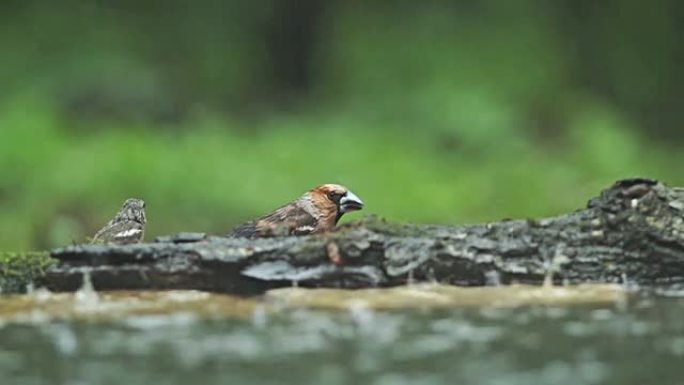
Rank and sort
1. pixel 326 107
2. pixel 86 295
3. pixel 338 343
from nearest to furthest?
1. pixel 338 343
2. pixel 86 295
3. pixel 326 107

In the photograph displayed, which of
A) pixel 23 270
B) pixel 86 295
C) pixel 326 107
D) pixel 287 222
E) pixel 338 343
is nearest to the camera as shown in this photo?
pixel 338 343

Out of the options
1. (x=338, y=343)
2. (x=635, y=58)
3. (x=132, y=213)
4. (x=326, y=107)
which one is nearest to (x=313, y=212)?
(x=132, y=213)

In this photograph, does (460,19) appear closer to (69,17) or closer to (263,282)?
(69,17)

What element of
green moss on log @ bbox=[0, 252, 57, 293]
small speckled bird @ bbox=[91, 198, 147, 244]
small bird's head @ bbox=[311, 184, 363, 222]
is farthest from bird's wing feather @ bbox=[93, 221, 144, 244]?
green moss on log @ bbox=[0, 252, 57, 293]

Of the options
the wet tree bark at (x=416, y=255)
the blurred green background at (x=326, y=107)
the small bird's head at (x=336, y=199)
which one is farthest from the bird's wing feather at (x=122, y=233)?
the blurred green background at (x=326, y=107)

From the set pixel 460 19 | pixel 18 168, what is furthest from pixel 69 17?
pixel 460 19

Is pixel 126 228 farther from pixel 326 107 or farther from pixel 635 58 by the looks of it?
pixel 635 58

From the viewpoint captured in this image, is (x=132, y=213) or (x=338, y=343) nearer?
(x=338, y=343)

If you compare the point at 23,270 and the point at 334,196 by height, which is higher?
the point at 334,196

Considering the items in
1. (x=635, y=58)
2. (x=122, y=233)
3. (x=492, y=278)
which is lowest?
(x=492, y=278)
